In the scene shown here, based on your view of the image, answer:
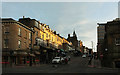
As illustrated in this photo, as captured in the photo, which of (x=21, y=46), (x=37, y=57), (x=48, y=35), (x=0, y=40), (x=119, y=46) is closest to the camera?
(x=119, y=46)

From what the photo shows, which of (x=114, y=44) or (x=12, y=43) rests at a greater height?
(x=12, y=43)

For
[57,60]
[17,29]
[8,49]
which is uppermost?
[17,29]

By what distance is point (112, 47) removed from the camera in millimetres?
29625

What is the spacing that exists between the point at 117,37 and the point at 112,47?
2.02m

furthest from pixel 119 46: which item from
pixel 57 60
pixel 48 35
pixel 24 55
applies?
pixel 48 35

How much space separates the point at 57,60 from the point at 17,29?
12.5 m

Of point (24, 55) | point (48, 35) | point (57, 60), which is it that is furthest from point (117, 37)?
point (48, 35)

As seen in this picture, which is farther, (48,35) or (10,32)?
(48,35)

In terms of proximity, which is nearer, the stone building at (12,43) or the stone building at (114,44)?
the stone building at (114,44)

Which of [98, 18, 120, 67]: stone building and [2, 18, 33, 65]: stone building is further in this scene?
[2, 18, 33, 65]: stone building

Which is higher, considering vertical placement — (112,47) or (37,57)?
(112,47)

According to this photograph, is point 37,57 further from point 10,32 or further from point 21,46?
point 10,32

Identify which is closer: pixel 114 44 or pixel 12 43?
pixel 114 44

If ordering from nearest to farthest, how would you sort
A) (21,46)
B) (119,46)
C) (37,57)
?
1. (119,46)
2. (21,46)
3. (37,57)
